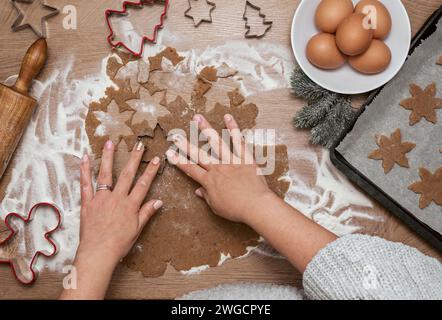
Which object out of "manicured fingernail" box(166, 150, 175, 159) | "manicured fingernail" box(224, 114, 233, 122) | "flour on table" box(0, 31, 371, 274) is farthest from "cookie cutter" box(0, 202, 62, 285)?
"manicured fingernail" box(224, 114, 233, 122)

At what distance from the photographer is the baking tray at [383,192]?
827 mm

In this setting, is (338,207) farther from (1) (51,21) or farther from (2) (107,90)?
(1) (51,21)

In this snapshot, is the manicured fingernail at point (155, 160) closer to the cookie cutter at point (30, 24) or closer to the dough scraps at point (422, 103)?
the cookie cutter at point (30, 24)

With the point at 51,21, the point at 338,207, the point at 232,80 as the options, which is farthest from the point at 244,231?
the point at 51,21

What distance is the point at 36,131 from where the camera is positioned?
0.86m

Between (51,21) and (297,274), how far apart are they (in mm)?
698

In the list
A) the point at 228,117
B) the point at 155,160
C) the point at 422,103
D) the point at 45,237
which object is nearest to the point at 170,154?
the point at 155,160

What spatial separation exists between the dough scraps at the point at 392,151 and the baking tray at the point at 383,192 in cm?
4

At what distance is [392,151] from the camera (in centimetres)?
84

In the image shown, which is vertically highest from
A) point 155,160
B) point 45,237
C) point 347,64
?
point 347,64

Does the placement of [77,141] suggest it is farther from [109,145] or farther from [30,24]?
[30,24]

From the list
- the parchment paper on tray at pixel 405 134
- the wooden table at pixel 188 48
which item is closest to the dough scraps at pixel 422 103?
the parchment paper on tray at pixel 405 134

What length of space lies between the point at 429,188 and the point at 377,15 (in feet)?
1.11

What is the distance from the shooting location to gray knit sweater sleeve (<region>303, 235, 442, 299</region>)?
2.14 ft
